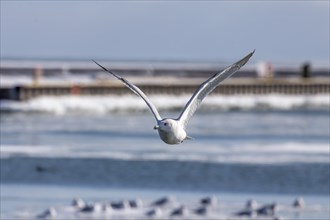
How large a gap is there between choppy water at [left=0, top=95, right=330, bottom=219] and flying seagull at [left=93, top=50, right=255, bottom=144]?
11.4 metres

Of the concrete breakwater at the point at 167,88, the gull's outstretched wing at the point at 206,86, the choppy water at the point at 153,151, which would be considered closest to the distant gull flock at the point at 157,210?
the choppy water at the point at 153,151

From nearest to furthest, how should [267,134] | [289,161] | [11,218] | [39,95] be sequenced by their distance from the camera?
1. [11,218]
2. [289,161]
3. [267,134]
4. [39,95]

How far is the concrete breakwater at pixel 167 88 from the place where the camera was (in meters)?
60.2

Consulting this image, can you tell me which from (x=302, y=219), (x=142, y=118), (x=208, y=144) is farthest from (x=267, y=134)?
(x=302, y=219)

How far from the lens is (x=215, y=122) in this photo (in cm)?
5653

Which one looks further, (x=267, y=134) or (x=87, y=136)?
(x=267, y=134)

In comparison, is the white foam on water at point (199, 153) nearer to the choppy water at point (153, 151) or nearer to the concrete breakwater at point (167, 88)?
the choppy water at point (153, 151)

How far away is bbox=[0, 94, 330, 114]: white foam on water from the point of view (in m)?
60.2

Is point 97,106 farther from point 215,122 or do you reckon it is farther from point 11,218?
point 11,218

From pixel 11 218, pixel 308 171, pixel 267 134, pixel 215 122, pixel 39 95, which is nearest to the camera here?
pixel 11 218

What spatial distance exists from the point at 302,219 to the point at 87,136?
2092cm

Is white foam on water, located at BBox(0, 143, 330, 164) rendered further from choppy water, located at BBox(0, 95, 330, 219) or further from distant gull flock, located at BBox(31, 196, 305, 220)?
distant gull flock, located at BBox(31, 196, 305, 220)

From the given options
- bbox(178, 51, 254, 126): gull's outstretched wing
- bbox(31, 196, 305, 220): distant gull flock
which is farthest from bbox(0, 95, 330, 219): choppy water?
bbox(178, 51, 254, 126): gull's outstretched wing

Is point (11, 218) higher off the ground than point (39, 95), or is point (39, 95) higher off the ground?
point (39, 95)
